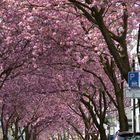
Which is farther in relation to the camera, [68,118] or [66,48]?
[68,118]

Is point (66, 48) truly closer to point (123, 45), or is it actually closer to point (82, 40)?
point (82, 40)

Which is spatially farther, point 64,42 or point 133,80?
point 64,42

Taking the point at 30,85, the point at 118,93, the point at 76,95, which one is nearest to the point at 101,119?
the point at 76,95

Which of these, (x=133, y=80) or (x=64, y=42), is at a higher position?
(x=64, y=42)

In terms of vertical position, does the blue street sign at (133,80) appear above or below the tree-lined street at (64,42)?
below

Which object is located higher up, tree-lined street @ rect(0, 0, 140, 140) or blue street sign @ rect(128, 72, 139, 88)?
tree-lined street @ rect(0, 0, 140, 140)

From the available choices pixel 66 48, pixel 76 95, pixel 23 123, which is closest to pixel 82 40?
pixel 66 48

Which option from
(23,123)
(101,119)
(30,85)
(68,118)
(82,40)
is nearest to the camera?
(82,40)

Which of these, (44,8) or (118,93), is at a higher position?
(44,8)

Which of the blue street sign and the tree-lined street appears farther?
the tree-lined street

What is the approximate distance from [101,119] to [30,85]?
437 centimetres

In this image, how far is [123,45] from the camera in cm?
1617

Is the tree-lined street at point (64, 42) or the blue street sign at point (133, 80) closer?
the blue street sign at point (133, 80)

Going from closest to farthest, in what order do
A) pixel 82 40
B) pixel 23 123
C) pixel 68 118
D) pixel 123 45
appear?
pixel 123 45, pixel 82 40, pixel 23 123, pixel 68 118
